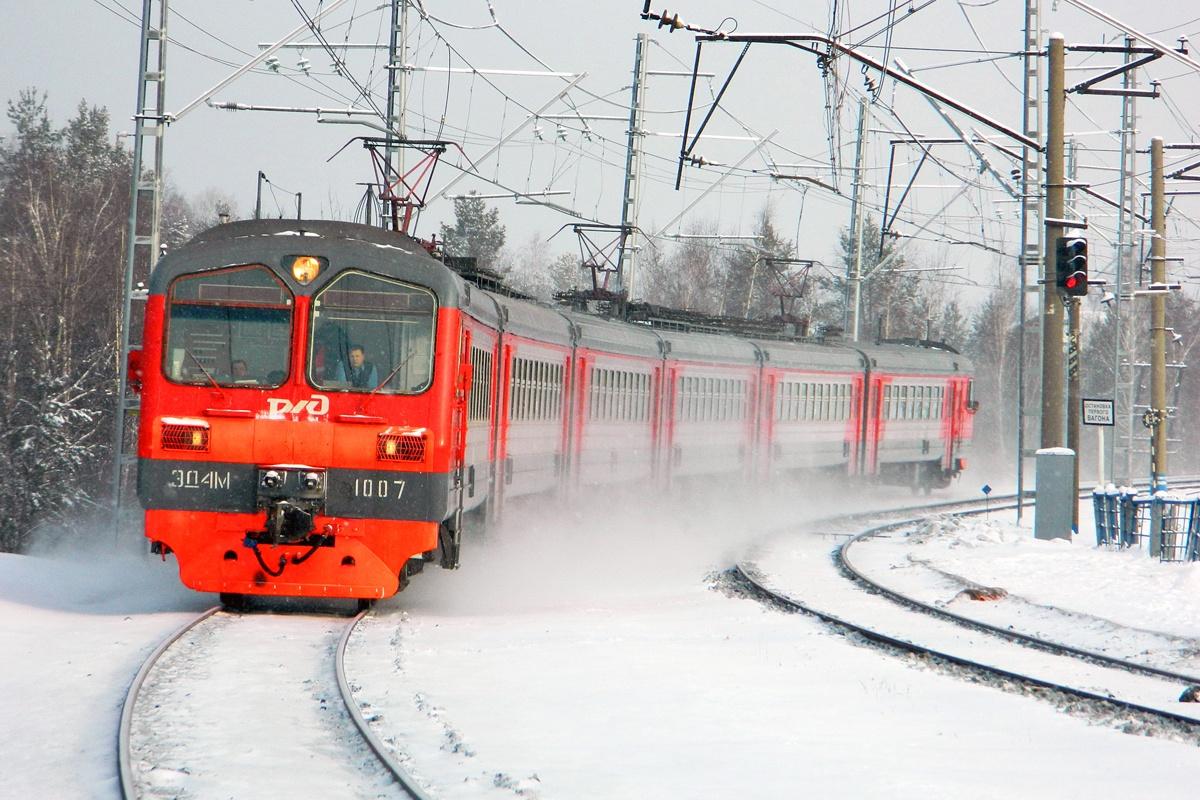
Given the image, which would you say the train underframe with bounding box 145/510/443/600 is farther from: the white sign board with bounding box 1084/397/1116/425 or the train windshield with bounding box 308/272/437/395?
the white sign board with bounding box 1084/397/1116/425

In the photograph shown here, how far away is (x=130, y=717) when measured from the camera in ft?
24.5

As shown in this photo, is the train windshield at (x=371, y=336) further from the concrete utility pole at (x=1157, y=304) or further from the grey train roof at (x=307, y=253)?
the concrete utility pole at (x=1157, y=304)

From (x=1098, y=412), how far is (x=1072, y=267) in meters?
3.30

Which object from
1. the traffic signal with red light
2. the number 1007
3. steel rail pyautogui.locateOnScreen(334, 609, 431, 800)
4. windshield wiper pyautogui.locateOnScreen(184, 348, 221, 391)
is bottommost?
steel rail pyautogui.locateOnScreen(334, 609, 431, 800)

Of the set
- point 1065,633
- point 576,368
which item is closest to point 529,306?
point 576,368

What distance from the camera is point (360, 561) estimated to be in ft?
36.9

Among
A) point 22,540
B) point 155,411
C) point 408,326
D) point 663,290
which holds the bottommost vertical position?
point 22,540

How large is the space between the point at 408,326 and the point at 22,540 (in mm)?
26416

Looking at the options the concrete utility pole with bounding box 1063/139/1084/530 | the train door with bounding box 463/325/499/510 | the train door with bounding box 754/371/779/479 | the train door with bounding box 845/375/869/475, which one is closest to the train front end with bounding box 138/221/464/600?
the train door with bounding box 463/325/499/510

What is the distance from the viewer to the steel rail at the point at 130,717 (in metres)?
6.23

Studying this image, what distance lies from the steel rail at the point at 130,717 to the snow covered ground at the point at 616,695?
9 centimetres

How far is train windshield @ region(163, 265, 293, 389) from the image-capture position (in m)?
11.2

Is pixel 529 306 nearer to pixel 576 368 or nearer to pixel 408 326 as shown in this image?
pixel 576 368

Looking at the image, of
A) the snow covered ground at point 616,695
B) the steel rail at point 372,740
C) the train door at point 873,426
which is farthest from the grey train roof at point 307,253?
the train door at point 873,426
